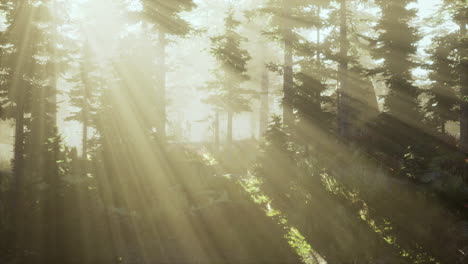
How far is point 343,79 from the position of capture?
61.9 feet

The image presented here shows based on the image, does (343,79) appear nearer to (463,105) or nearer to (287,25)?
(287,25)

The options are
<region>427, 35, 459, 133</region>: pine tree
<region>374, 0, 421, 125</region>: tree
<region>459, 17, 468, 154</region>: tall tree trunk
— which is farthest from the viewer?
<region>427, 35, 459, 133</region>: pine tree

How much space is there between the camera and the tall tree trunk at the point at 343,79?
1888cm

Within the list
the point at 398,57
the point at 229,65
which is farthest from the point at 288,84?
the point at 398,57

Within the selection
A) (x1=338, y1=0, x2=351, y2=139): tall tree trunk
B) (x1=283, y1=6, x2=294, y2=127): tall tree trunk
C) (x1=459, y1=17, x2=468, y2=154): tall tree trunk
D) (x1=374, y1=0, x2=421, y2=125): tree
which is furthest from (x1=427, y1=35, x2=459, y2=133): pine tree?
(x1=283, y1=6, x2=294, y2=127): tall tree trunk

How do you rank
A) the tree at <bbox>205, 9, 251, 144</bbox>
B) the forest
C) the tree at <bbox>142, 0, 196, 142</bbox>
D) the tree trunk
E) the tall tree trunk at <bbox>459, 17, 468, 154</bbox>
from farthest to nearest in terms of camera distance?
the tree at <bbox>205, 9, 251, 144</bbox> → the tree trunk → the tree at <bbox>142, 0, 196, 142</bbox> → the tall tree trunk at <bbox>459, 17, 468, 154</bbox> → the forest

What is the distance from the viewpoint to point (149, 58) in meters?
24.0

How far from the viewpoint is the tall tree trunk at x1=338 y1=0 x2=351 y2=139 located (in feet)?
61.9

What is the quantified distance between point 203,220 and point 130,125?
6.86m

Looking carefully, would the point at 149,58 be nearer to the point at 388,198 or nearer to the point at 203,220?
the point at 203,220

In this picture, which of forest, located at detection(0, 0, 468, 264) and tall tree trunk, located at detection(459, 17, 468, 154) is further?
tall tree trunk, located at detection(459, 17, 468, 154)

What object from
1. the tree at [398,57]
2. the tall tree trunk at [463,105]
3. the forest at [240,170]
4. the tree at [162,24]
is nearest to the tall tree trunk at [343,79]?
the forest at [240,170]

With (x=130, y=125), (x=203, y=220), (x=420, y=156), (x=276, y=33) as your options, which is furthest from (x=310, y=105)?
(x=130, y=125)

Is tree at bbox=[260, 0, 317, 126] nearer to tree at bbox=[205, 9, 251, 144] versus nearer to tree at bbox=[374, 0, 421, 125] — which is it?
tree at bbox=[205, 9, 251, 144]
